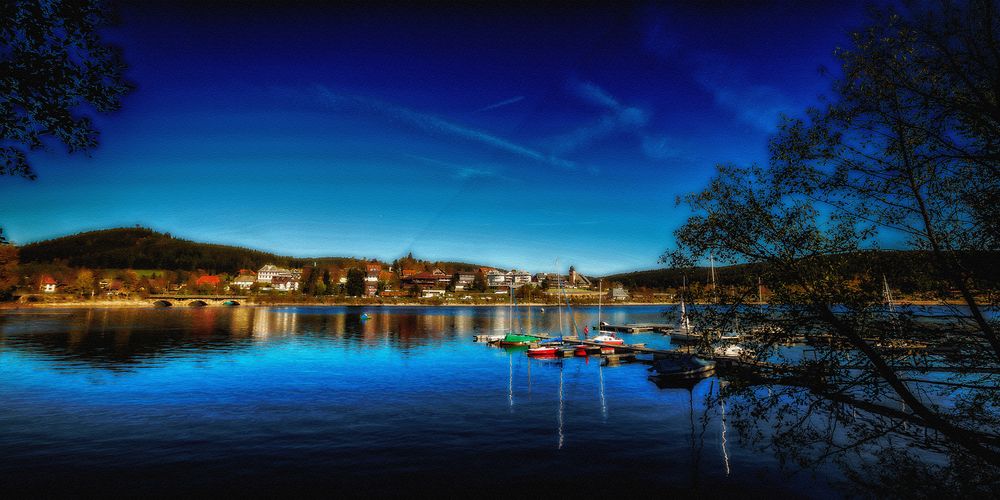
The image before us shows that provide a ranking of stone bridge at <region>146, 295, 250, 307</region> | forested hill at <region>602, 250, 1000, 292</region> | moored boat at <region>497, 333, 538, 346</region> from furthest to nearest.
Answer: stone bridge at <region>146, 295, 250, 307</region>
moored boat at <region>497, 333, 538, 346</region>
forested hill at <region>602, 250, 1000, 292</region>

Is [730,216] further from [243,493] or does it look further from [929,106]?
[243,493]

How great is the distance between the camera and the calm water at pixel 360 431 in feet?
63.7

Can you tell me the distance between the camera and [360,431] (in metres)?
26.2

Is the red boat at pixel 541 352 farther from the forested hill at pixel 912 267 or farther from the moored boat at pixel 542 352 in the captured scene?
the forested hill at pixel 912 267

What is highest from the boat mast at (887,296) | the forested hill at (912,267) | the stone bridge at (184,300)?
the forested hill at (912,267)

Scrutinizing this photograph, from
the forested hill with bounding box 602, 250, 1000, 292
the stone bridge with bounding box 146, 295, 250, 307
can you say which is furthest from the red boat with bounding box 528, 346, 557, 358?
the stone bridge with bounding box 146, 295, 250, 307

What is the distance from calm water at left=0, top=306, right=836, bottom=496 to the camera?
1942 cm

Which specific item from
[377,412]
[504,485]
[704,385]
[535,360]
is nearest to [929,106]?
[504,485]

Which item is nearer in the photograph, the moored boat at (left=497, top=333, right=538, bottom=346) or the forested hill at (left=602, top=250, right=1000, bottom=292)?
the forested hill at (left=602, top=250, right=1000, bottom=292)

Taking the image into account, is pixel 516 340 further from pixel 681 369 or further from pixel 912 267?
pixel 912 267

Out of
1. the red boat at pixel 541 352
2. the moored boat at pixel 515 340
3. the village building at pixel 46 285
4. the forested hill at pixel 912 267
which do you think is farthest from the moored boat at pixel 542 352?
the village building at pixel 46 285

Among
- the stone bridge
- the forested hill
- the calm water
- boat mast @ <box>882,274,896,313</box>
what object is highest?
the forested hill

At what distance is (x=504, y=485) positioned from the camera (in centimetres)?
1923

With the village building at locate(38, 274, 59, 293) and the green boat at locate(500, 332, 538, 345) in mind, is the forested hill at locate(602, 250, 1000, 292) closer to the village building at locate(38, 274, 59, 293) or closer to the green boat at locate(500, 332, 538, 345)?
the green boat at locate(500, 332, 538, 345)
